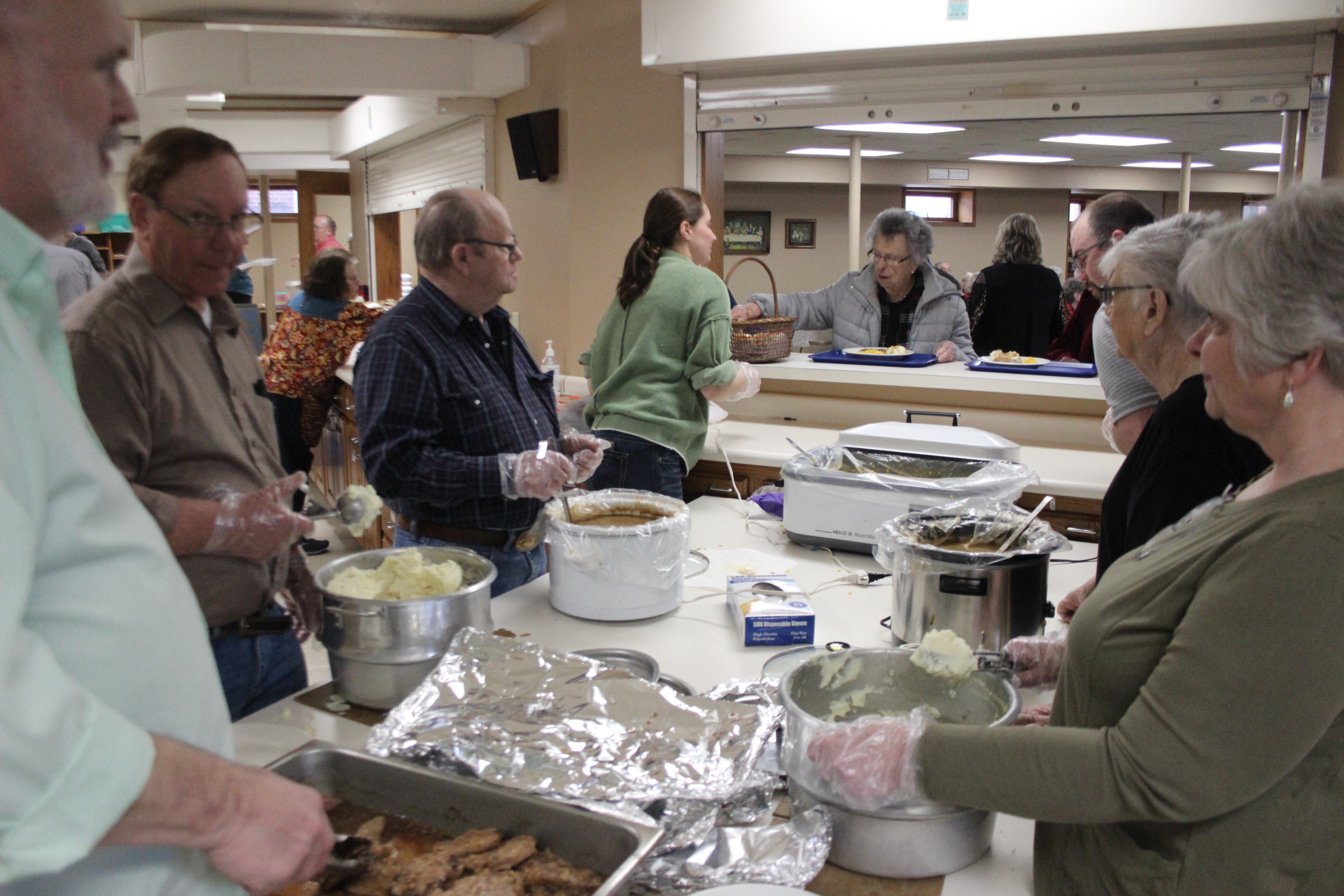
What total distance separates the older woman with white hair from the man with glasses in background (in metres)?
0.94

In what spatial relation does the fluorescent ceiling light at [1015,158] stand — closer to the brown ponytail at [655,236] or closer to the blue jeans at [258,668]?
the brown ponytail at [655,236]

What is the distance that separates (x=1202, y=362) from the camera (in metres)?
0.98

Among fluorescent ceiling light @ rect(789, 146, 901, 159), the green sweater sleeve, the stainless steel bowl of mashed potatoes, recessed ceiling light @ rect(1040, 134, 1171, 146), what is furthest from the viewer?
fluorescent ceiling light @ rect(789, 146, 901, 159)

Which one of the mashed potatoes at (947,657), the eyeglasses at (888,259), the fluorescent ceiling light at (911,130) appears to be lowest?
the mashed potatoes at (947,657)

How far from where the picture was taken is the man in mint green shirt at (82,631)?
0.54 m

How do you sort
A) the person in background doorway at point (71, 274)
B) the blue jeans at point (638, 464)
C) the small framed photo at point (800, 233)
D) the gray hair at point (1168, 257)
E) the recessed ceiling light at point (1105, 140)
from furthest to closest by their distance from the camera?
the small framed photo at point (800, 233)
the recessed ceiling light at point (1105, 140)
the blue jeans at point (638, 464)
the person in background doorway at point (71, 274)
the gray hair at point (1168, 257)

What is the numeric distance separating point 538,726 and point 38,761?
2.27ft

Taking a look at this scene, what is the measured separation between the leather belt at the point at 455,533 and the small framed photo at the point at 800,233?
873cm

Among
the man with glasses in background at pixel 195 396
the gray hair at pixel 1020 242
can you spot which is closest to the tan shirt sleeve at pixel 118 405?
the man with glasses in background at pixel 195 396

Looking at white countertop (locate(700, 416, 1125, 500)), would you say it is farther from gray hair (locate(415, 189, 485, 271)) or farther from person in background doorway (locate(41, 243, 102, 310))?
person in background doorway (locate(41, 243, 102, 310))

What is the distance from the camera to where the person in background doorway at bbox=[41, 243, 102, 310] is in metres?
2.58

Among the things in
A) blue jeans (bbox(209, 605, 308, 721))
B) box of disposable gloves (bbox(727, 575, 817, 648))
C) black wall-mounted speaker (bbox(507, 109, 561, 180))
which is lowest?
blue jeans (bbox(209, 605, 308, 721))

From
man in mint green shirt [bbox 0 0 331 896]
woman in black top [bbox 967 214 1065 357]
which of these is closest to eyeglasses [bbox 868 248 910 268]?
woman in black top [bbox 967 214 1065 357]

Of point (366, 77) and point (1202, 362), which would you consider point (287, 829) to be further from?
point (366, 77)
